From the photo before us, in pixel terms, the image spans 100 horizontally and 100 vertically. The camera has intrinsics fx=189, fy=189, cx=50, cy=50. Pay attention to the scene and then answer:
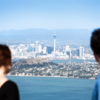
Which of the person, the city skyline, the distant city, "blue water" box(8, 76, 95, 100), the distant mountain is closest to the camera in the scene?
the person

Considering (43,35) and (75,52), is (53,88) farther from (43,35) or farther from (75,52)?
(43,35)

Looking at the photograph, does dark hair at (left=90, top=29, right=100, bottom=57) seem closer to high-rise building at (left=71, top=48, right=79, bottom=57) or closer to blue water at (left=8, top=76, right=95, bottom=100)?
blue water at (left=8, top=76, right=95, bottom=100)

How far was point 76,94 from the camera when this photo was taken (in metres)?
15.2

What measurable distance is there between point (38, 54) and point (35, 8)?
13.9 metres

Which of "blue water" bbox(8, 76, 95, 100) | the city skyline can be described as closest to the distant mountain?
the city skyline

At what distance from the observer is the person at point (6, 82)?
0.39 meters

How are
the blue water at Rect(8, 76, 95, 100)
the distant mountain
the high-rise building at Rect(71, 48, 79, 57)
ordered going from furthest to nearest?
the distant mountain < the high-rise building at Rect(71, 48, 79, 57) < the blue water at Rect(8, 76, 95, 100)

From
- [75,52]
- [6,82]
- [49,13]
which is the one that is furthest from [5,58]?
[49,13]

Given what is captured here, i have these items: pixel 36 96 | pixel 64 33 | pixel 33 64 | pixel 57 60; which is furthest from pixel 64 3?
pixel 36 96

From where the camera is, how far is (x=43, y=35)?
37844mm

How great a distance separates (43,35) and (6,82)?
3757 cm

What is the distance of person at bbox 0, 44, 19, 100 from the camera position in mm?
393

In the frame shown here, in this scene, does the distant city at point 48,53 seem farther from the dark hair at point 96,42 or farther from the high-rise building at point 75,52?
the dark hair at point 96,42

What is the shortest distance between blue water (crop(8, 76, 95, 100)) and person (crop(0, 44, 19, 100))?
47.9ft
